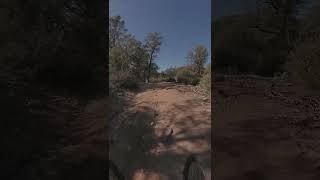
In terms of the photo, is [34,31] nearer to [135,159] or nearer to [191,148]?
[135,159]

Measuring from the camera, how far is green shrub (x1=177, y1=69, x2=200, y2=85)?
2.62m

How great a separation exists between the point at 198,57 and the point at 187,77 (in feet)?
0.70

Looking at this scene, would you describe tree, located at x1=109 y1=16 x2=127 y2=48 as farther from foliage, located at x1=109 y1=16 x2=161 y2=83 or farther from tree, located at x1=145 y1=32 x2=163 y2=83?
tree, located at x1=145 y1=32 x2=163 y2=83

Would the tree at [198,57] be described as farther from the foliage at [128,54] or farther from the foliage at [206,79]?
the foliage at [128,54]

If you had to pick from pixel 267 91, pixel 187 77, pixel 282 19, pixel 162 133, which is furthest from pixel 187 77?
pixel 282 19

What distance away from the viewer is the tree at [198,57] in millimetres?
2541

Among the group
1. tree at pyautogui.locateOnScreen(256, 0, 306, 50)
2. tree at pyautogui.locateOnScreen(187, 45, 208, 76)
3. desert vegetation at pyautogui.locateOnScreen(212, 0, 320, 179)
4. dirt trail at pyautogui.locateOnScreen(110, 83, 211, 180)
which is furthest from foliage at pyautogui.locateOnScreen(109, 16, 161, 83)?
tree at pyautogui.locateOnScreen(256, 0, 306, 50)

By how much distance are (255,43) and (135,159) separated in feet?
4.48

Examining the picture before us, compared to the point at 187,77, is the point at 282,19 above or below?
above

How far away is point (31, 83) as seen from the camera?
2.53 metres

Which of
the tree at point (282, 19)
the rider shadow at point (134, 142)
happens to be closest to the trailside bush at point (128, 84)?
the rider shadow at point (134, 142)

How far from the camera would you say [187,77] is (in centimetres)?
267

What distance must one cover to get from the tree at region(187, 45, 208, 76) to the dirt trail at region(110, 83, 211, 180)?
0.22 metres

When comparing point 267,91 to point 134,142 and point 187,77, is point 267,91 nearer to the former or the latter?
point 187,77
